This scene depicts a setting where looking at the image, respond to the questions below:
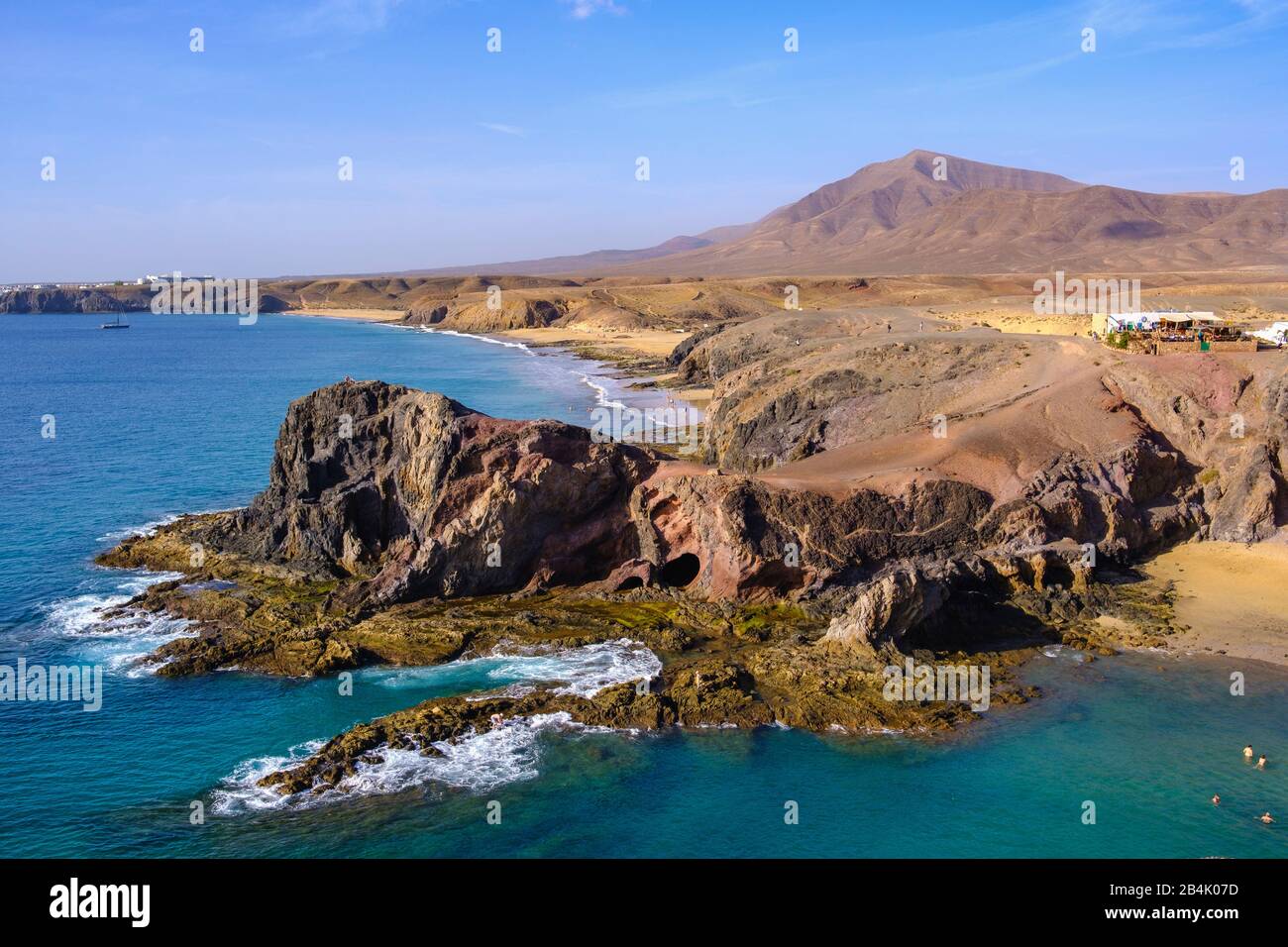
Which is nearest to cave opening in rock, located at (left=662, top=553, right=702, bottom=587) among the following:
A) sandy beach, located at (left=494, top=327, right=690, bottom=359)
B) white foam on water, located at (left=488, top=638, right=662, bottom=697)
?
white foam on water, located at (left=488, top=638, right=662, bottom=697)

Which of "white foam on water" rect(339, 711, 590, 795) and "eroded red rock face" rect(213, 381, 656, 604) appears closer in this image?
"white foam on water" rect(339, 711, 590, 795)

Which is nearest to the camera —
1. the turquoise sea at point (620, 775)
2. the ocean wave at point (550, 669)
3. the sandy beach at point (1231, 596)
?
the turquoise sea at point (620, 775)

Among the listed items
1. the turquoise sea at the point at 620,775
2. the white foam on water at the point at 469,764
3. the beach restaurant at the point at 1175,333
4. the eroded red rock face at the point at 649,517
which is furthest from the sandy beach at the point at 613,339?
the white foam on water at the point at 469,764

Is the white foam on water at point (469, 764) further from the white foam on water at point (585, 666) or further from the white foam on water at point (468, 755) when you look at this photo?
→ the white foam on water at point (585, 666)

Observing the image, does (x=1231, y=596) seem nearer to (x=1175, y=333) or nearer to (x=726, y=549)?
(x=726, y=549)

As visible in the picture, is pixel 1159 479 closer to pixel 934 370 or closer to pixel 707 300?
pixel 934 370

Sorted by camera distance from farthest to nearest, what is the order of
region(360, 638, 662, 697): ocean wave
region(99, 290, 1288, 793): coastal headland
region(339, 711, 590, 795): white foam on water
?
region(360, 638, 662, 697): ocean wave < region(99, 290, 1288, 793): coastal headland < region(339, 711, 590, 795): white foam on water

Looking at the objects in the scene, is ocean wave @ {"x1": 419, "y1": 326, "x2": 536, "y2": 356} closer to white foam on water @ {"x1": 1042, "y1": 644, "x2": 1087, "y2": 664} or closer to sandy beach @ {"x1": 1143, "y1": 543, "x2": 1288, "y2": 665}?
sandy beach @ {"x1": 1143, "y1": 543, "x2": 1288, "y2": 665}

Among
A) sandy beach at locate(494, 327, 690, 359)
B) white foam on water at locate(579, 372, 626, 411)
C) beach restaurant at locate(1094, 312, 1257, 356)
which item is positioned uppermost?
sandy beach at locate(494, 327, 690, 359)
